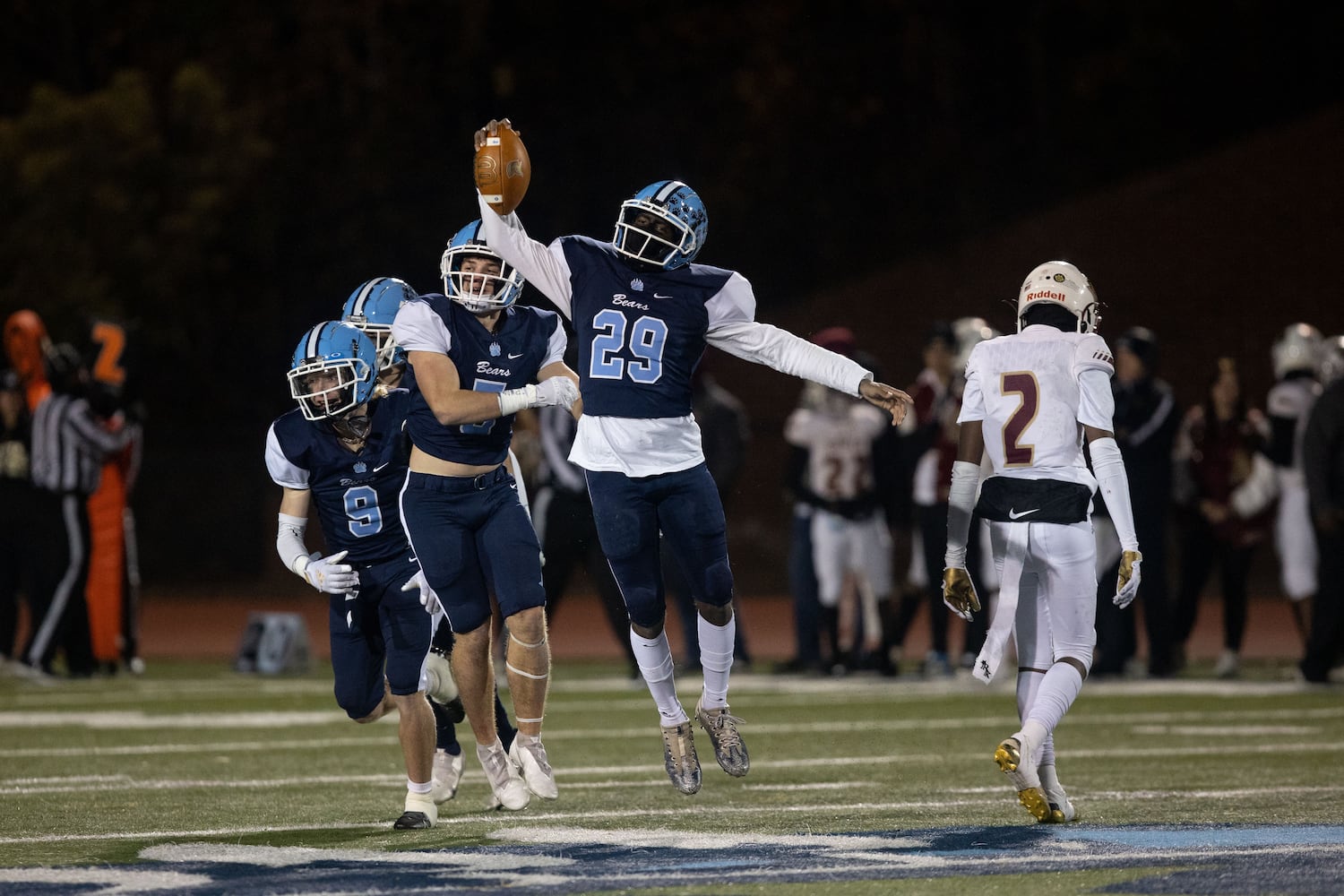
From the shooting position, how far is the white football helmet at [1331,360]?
486 inches

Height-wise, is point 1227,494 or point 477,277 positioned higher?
point 477,277

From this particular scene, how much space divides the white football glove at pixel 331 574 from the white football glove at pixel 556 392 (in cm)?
89

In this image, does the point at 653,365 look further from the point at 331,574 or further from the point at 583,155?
the point at 583,155

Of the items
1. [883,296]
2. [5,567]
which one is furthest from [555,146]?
[5,567]

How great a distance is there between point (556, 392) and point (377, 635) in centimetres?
113

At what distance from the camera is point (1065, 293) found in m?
7.07

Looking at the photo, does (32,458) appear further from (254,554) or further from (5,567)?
(254,554)

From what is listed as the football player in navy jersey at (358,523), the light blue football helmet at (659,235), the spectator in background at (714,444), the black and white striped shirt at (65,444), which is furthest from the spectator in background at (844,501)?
the football player in navy jersey at (358,523)

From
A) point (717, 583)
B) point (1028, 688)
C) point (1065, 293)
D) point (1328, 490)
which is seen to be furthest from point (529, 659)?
point (1328, 490)

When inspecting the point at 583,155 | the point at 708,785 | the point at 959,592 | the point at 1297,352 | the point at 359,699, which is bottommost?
the point at 708,785

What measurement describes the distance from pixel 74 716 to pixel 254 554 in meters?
15.5

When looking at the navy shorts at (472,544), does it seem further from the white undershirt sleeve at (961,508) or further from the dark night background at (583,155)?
→ the dark night background at (583,155)

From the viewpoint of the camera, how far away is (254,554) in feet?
87.6

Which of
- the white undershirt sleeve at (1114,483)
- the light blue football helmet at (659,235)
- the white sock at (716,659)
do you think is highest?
the light blue football helmet at (659,235)
